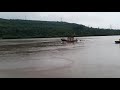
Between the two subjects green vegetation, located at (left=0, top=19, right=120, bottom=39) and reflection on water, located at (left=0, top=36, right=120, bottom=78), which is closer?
reflection on water, located at (left=0, top=36, right=120, bottom=78)

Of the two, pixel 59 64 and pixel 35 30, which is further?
pixel 35 30

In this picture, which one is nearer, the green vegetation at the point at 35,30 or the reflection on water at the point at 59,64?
the reflection on water at the point at 59,64
